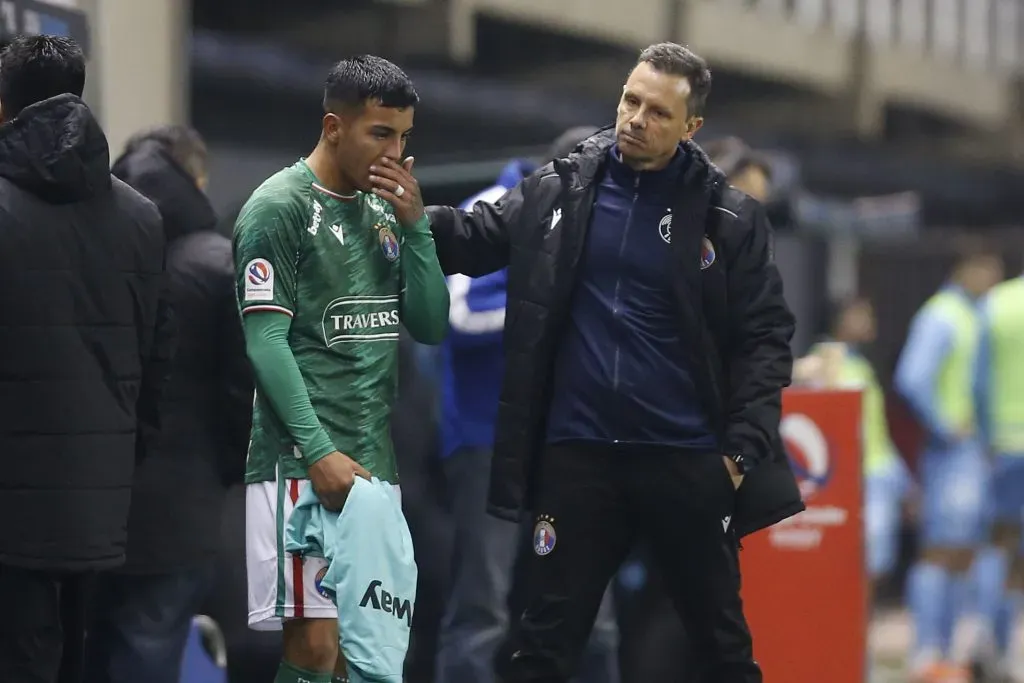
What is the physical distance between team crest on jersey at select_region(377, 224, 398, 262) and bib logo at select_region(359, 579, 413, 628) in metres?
0.86

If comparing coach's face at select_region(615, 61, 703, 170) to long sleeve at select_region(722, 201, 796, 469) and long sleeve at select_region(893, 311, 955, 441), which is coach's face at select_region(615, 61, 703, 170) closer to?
long sleeve at select_region(722, 201, 796, 469)

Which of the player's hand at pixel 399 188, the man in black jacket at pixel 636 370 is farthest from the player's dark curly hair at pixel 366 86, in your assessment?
the man in black jacket at pixel 636 370

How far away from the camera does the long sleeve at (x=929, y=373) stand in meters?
11.0

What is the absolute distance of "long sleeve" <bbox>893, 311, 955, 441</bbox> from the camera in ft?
36.0

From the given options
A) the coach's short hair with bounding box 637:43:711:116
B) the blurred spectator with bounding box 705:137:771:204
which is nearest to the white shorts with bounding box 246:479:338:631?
the coach's short hair with bounding box 637:43:711:116

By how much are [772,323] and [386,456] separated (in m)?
1.19

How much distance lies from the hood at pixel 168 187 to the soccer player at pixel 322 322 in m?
1.16

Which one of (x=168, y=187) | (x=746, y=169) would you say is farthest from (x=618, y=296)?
(x=746, y=169)

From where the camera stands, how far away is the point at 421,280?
513cm

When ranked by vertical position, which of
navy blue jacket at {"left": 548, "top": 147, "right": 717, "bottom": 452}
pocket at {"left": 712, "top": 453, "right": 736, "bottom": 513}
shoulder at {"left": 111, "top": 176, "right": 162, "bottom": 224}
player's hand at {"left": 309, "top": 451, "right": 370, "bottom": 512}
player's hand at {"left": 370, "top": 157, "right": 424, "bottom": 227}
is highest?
player's hand at {"left": 370, "top": 157, "right": 424, "bottom": 227}

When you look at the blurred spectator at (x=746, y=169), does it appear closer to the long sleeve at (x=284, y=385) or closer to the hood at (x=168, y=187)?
the hood at (x=168, y=187)

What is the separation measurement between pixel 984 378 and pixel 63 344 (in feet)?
22.4

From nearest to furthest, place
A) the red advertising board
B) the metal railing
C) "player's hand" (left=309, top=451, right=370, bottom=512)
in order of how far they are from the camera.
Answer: "player's hand" (left=309, top=451, right=370, bottom=512) < the red advertising board < the metal railing

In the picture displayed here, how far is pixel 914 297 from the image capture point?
1548 centimetres
